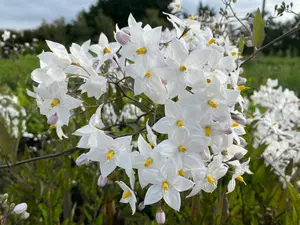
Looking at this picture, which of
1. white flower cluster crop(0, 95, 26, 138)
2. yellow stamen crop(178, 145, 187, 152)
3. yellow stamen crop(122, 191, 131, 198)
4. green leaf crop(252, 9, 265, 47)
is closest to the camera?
yellow stamen crop(178, 145, 187, 152)

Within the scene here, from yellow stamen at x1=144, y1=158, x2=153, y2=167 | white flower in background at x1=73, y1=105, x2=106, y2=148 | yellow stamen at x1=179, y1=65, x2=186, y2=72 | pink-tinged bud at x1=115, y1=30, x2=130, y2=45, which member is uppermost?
pink-tinged bud at x1=115, y1=30, x2=130, y2=45

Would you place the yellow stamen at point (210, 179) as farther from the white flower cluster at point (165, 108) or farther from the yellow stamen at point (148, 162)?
the yellow stamen at point (148, 162)

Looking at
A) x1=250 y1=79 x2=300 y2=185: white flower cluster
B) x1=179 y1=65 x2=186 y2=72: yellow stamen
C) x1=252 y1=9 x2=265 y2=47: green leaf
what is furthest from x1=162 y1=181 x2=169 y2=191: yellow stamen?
x1=250 y1=79 x2=300 y2=185: white flower cluster

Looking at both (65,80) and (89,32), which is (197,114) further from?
(89,32)

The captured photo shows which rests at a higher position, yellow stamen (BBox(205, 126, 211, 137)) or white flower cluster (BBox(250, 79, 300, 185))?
yellow stamen (BBox(205, 126, 211, 137))

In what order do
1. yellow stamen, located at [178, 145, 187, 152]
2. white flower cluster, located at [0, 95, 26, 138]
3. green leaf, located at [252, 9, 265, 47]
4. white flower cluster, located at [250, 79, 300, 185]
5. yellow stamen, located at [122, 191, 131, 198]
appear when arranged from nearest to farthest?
yellow stamen, located at [178, 145, 187, 152] < yellow stamen, located at [122, 191, 131, 198] < green leaf, located at [252, 9, 265, 47] < white flower cluster, located at [250, 79, 300, 185] < white flower cluster, located at [0, 95, 26, 138]

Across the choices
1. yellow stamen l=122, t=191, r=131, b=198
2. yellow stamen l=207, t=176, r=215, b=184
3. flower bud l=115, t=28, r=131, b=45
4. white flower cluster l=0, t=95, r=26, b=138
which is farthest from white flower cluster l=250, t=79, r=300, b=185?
white flower cluster l=0, t=95, r=26, b=138

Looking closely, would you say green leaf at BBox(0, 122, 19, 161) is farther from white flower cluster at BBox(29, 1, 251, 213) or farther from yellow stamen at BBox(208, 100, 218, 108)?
yellow stamen at BBox(208, 100, 218, 108)

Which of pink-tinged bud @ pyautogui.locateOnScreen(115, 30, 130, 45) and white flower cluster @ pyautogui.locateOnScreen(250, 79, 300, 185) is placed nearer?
pink-tinged bud @ pyautogui.locateOnScreen(115, 30, 130, 45)

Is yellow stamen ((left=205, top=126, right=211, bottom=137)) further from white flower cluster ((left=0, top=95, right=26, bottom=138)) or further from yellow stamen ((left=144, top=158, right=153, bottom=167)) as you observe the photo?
white flower cluster ((left=0, top=95, right=26, bottom=138))
